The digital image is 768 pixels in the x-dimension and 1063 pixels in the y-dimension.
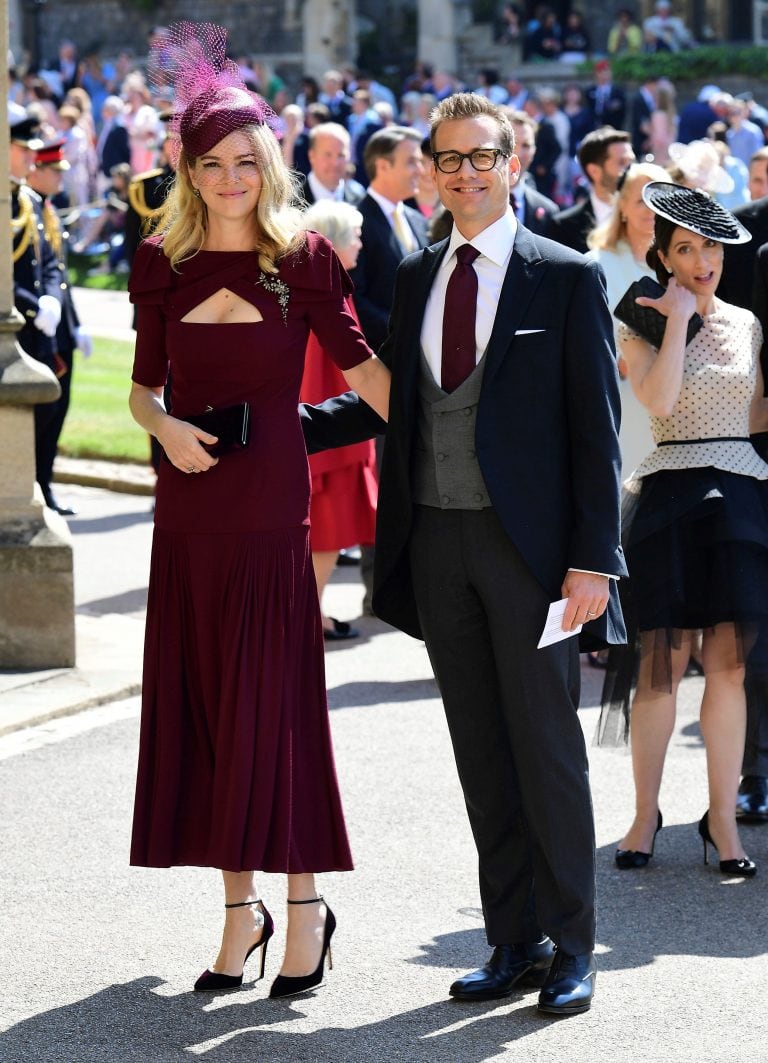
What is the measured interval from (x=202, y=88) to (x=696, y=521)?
1.92 m

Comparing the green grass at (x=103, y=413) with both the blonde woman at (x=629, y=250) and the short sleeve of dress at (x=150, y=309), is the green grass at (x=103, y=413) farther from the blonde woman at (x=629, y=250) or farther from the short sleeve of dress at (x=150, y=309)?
the short sleeve of dress at (x=150, y=309)

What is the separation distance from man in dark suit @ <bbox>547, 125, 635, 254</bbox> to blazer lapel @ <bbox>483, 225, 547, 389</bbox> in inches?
210

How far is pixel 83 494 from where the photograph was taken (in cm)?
1188

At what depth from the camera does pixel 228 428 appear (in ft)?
14.0

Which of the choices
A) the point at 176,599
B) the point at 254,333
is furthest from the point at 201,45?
the point at 176,599

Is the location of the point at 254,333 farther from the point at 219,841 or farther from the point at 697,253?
the point at 697,253

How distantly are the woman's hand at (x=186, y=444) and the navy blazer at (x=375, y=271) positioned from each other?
4283 mm

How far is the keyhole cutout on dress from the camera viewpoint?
170 inches

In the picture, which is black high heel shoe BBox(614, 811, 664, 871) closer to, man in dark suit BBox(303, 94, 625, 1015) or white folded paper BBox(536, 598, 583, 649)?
man in dark suit BBox(303, 94, 625, 1015)

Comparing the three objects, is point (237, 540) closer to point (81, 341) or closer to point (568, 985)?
point (568, 985)

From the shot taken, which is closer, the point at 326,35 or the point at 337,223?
the point at 337,223

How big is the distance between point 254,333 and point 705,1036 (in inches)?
74.4

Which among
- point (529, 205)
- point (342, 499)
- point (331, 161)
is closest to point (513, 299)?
point (342, 499)

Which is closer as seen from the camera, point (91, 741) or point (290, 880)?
point (290, 880)
